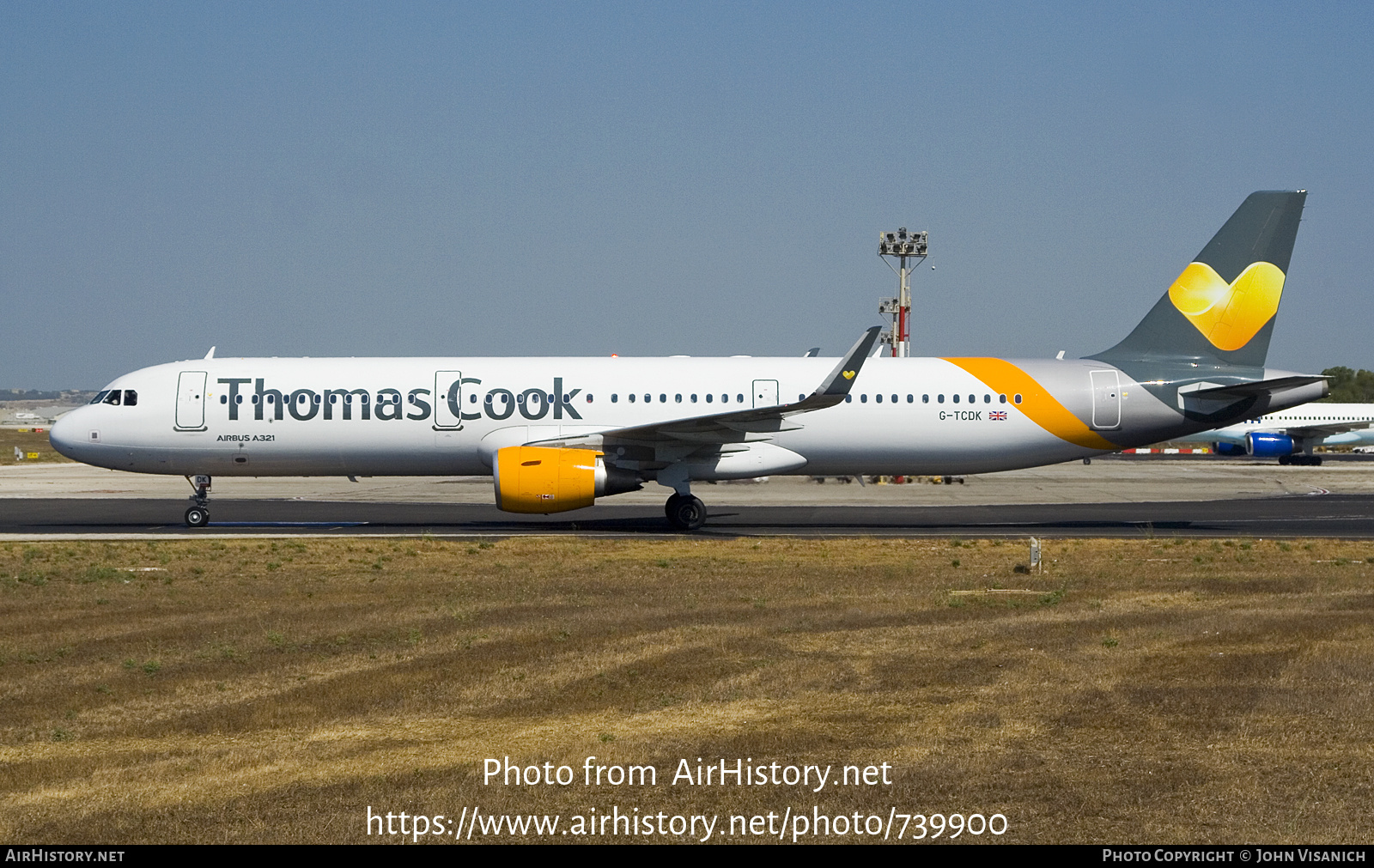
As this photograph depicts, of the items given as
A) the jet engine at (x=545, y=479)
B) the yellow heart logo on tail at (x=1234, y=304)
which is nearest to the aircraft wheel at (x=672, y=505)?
the jet engine at (x=545, y=479)

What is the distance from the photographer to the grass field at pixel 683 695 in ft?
25.6

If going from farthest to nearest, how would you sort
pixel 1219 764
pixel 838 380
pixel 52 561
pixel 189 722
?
pixel 838 380 → pixel 52 561 → pixel 189 722 → pixel 1219 764

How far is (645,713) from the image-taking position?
33.8 feet

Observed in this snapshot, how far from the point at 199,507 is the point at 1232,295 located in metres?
23.1

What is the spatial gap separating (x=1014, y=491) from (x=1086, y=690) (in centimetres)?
3285

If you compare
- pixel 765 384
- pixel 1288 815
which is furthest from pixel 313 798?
pixel 765 384

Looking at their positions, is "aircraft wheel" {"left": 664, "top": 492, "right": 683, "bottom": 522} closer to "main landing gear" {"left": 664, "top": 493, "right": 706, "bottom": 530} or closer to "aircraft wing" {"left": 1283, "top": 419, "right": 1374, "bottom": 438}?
"main landing gear" {"left": 664, "top": 493, "right": 706, "bottom": 530}

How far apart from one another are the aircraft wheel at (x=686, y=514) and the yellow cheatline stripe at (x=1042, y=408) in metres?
6.74

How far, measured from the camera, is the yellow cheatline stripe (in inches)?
1116

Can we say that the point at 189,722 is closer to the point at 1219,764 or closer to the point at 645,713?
the point at 645,713

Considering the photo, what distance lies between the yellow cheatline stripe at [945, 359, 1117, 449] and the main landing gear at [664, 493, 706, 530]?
22.1 ft

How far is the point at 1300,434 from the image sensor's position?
6950cm
